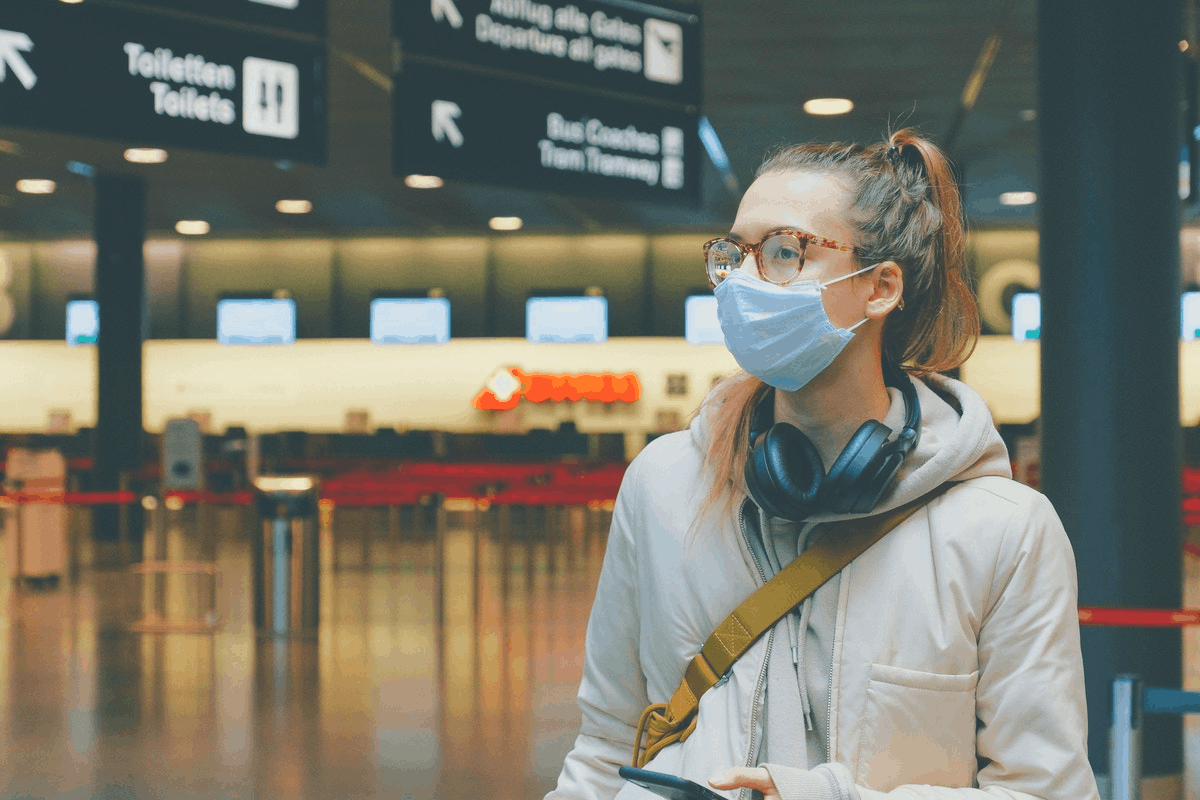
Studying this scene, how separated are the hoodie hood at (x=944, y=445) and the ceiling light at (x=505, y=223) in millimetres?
14810

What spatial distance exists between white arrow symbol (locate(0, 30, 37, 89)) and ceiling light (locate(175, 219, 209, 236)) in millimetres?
12869

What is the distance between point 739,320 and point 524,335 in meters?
16.8

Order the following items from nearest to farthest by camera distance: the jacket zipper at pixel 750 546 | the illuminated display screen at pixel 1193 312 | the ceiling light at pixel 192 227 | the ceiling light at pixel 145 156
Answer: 1. the jacket zipper at pixel 750 546
2. the ceiling light at pixel 145 156
3. the ceiling light at pixel 192 227
4. the illuminated display screen at pixel 1193 312

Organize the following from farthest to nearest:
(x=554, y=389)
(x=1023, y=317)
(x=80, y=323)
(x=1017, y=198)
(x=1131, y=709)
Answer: (x=80, y=323) → (x=554, y=389) → (x=1023, y=317) → (x=1017, y=198) → (x=1131, y=709)

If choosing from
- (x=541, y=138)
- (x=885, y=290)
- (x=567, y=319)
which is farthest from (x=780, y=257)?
A: (x=567, y=319)

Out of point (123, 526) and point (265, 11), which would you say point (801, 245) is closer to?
point (265, 11)

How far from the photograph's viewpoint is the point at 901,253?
1.35m

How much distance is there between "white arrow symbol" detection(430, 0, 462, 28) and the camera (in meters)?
4.33

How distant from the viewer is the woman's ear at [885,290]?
133 centimetres

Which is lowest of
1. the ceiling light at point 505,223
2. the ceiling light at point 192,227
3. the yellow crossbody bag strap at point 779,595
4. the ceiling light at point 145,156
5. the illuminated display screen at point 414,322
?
the yellow crossbody bag strap at point 779,595

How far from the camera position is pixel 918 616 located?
1215 mm

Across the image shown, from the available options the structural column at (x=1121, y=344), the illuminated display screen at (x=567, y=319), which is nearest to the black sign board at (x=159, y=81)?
the structural column at (x=1121, y=344)

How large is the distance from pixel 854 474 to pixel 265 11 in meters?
3.79

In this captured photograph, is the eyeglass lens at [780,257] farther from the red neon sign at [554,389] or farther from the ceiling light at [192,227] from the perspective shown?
the red neon sign at [554,389]
